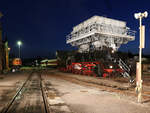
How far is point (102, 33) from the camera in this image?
23.6 meters

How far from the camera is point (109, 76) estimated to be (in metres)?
15.6

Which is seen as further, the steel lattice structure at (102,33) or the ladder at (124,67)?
the steel lattice structure at (102,33)

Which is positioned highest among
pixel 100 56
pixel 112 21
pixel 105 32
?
pixel 112 21

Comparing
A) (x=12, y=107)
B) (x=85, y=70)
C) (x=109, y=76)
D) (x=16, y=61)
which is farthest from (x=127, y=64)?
(x=16, y=61)

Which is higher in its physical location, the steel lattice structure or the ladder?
the steel lattice structure

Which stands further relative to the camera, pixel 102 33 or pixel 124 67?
pixel 102 33

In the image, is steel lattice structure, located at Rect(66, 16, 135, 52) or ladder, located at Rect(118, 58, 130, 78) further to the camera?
steel lattice structure, located at Rect(66, 16, 135, 52)

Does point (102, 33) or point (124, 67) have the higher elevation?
point (102, 33)

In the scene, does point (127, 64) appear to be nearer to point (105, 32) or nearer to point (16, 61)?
point (105, 32)

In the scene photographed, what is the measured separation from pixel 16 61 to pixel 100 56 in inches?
1088

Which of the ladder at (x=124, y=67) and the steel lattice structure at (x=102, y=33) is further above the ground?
the steel lattice structure at (x=102, y=33)

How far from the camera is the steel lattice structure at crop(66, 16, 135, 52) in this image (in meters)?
24.3

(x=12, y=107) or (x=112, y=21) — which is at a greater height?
(x=112, y=21)

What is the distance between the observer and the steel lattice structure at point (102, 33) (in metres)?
24.3
